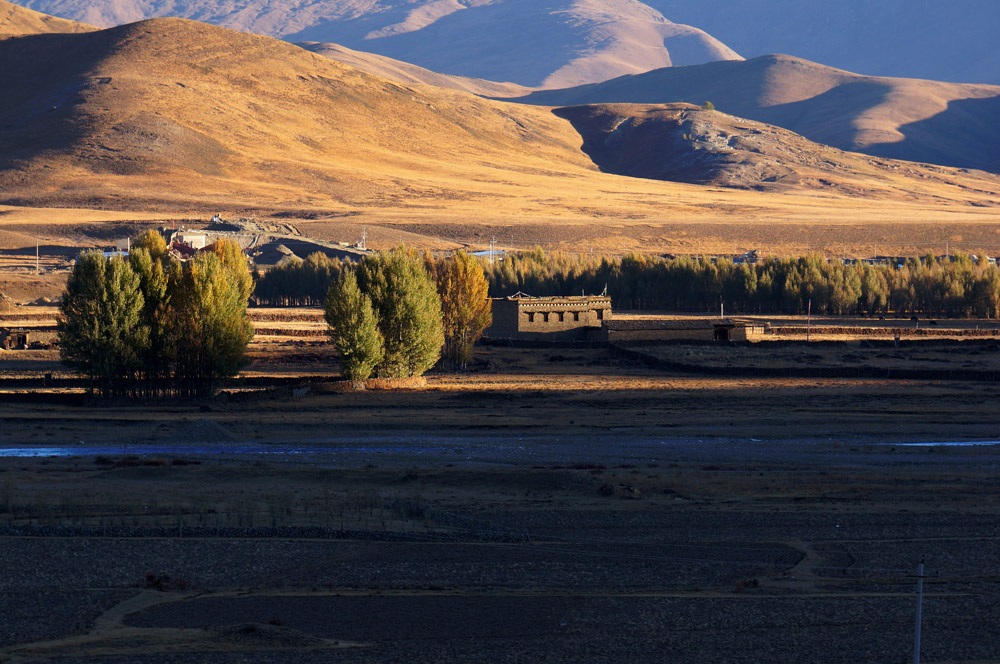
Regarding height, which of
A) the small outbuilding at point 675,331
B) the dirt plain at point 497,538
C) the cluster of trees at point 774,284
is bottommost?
the dirt plain at point 497,538

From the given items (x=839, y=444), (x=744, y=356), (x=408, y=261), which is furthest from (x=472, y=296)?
(x=839, y=444)

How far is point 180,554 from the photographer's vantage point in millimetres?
22406

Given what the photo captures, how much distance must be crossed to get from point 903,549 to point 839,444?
13.9m

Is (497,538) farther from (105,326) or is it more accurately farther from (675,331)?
(675,331)

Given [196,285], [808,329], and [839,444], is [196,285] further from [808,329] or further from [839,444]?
[808,329]

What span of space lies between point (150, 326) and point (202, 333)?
2107mm

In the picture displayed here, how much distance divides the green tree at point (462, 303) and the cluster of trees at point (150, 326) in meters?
17.0

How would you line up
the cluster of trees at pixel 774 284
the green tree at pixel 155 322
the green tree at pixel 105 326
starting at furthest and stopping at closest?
the cluster of trees at pixel 774 284 → the green tree at pixel 155 322 → the green tree at pixel 105 326

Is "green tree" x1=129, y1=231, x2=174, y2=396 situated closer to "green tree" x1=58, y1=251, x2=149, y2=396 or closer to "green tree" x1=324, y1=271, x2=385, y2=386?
"green tree" x1=58, y1=251, x2=149, y2=396

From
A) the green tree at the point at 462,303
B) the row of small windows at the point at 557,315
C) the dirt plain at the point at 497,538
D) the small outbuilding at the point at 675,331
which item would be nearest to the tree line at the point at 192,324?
the dirt plain at the point at 497,538

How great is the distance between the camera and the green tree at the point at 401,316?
5419 cm

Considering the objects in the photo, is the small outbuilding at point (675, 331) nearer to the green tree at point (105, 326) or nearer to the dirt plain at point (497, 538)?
the dirt plain at point (497, 538)

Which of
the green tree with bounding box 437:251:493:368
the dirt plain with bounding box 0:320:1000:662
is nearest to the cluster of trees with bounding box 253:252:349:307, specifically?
the green tree with bounding box 437:251:493:368

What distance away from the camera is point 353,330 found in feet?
171
